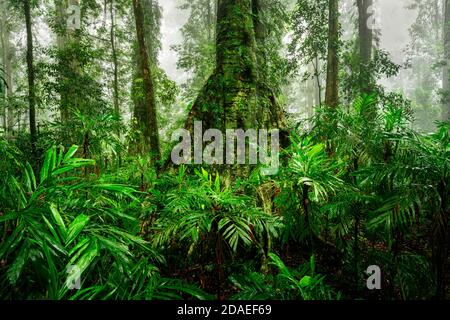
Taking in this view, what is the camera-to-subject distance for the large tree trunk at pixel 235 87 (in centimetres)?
461

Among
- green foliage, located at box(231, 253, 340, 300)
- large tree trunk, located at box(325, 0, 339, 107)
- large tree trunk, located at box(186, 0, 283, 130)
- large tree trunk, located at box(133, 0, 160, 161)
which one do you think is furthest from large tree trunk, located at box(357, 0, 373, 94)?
green foliage, located at box(231, 253, 340, 300)

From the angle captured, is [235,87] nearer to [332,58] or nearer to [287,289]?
[287,289]

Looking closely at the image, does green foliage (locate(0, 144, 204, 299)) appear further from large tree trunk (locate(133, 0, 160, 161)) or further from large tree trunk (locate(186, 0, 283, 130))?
large tree trunk (locate(133, 0, 160, 161))

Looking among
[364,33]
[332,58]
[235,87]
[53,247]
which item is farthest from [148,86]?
[364,33]

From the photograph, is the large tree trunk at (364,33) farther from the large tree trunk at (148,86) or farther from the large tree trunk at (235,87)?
the large tree trunk at (148,86)

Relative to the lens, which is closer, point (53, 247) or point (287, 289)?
point (53, 247)

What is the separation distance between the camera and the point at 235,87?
4.70 m

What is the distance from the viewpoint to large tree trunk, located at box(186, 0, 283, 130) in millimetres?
4613

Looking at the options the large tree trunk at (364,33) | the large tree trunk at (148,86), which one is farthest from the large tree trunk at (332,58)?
the large tree trunk at (148,86)

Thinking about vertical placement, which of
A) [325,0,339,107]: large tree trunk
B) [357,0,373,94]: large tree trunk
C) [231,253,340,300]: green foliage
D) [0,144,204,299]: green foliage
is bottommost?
[231,253,340,300]: green foliage

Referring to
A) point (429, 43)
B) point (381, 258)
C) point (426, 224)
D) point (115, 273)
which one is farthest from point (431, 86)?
point (115, 273)

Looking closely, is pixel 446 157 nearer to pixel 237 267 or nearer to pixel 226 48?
pixel 237 267

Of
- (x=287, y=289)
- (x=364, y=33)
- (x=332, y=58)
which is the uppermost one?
(x=364, y=33)
